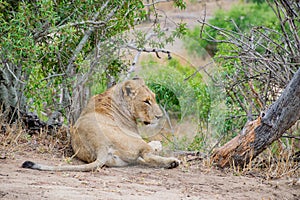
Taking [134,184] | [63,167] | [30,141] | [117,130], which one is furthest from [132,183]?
[30,141]

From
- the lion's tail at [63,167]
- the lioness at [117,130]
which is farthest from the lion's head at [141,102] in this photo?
the lion's tail at [63,167]

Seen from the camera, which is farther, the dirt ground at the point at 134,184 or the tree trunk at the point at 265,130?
the tree trunk at the point at 265,130

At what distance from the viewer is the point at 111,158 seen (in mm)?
5398

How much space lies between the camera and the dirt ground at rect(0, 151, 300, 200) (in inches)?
164

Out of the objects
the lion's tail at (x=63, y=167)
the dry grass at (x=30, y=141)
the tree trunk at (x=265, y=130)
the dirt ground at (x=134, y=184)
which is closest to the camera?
the dirt ground at (x=134, y=184)

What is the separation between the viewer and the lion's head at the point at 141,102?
585 cm

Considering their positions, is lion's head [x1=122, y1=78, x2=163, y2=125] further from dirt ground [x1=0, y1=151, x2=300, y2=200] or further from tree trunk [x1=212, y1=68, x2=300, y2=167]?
tree trunk [x1=212, y1=68, x2=300, y2=167]

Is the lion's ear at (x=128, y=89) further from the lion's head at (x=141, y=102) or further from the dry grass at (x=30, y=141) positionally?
the dry grass at (x=30, y=141)

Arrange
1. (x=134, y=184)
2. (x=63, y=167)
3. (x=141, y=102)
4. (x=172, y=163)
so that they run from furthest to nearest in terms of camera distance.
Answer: (x=141, y=102) < (x=172, y=163) < (x=63, y=167) < (x=134, y=184)

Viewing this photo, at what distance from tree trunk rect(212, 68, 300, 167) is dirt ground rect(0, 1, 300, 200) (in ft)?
0.54

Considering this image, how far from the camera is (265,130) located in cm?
541

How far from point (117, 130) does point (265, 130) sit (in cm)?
144

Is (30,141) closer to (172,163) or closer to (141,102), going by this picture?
(141,102)

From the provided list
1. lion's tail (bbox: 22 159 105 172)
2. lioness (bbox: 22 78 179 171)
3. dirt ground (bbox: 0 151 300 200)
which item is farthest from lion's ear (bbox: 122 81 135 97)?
lion's tail (bbox: 22 159 105 172)
